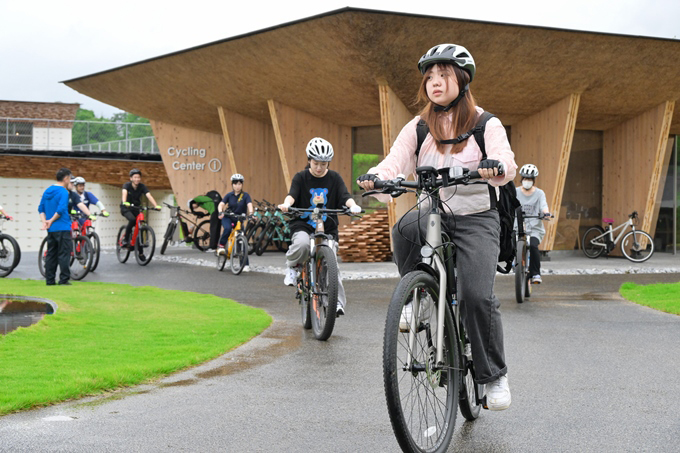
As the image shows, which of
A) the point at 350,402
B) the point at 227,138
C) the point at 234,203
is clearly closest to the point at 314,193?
the point at 350,402

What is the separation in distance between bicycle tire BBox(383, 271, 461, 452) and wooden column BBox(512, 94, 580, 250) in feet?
57.5

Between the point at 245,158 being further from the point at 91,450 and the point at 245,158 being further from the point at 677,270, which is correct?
the point at 91,450

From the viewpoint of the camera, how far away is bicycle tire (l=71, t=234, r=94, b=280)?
1590cm

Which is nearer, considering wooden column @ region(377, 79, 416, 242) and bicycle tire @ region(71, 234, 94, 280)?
bicycle tire @ region(71, 234, 94, 280)

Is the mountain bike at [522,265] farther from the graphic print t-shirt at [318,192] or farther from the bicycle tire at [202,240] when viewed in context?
the bicycle tire at [202,240]

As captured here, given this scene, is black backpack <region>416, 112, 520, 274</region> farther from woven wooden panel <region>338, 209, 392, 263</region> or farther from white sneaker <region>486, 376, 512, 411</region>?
woven wooden panel <region>338, 209, 392, 263</region>

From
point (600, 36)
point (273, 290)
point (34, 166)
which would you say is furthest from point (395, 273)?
point (34, 166)

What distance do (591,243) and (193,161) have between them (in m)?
13.5

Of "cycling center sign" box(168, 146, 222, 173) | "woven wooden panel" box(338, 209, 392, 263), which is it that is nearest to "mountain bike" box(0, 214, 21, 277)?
"woven wooden panel" box(338, 209, 392, 263)

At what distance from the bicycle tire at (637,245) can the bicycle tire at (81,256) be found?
13472 mm

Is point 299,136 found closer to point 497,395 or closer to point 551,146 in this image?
point 551,146

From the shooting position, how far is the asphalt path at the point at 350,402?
4.32 meters

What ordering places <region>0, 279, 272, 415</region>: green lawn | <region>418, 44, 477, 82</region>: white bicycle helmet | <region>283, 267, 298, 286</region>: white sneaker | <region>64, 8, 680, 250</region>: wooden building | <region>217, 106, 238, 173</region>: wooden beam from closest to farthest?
<region>418, 44, 477, 82</region>: white bicycle helmet, <region>0, 279, 272, 415</region>: green lawn, <region>283, 267, 298, 286</region>: white sneaker, <region>64, 8, 680, 250</region>: wooden building, <region>217, 106, 238, 173</region>: wooden beam

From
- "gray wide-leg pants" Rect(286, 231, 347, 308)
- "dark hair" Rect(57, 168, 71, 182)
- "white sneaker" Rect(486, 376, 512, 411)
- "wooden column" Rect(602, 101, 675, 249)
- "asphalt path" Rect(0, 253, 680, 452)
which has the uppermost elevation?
"wooden column" Rect(602, 101, 675, 249)
